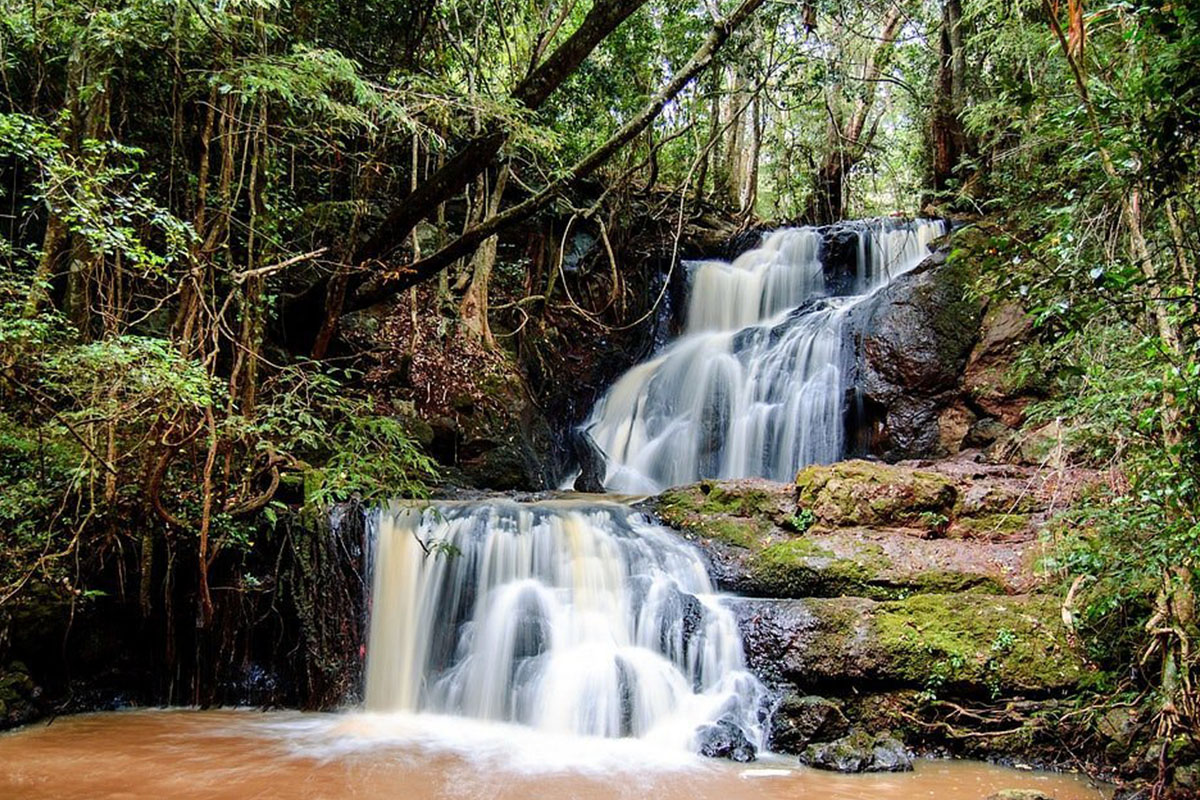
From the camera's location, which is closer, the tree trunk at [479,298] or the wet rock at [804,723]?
the wet rock at [804,723]

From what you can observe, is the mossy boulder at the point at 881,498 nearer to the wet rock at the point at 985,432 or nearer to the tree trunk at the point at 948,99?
the wet rock at the point at 985,432

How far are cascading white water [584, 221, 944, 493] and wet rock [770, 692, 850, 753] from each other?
4.79 metres

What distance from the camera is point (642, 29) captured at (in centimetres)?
1080

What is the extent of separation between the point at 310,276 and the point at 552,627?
17.8ft

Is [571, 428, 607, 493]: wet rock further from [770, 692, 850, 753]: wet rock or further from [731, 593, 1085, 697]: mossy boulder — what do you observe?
[770, 692, 850, 753]: wet rock

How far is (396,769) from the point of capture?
184 inches

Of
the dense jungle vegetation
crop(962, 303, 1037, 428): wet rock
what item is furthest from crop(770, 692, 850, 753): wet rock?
crop(962, 303, 1037, 428): wet rock

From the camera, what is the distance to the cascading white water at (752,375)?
1021 cm

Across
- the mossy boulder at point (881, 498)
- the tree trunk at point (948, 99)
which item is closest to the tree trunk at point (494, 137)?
the mossy boulder at point (881, 498)

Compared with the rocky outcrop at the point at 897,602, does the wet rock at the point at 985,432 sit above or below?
above

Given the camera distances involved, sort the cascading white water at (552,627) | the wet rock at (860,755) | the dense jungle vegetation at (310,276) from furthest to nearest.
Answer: the cascading white water at (552,627)
the wet rock at (860,755)
the dense jungle vegetation at (310,276)

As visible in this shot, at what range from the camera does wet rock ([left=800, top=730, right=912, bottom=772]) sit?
4.78 m

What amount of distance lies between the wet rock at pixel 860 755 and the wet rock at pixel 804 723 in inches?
4.4

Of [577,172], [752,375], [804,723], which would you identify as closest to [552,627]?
[804,723]
